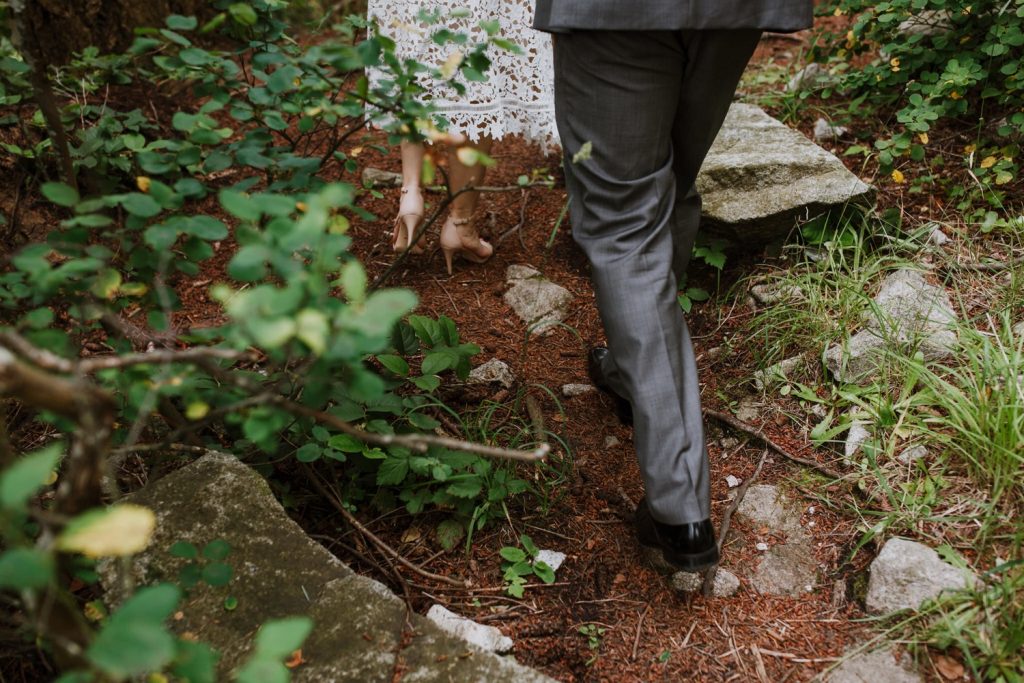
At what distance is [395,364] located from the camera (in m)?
2.02

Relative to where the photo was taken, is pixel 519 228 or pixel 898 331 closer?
pixel 898 331

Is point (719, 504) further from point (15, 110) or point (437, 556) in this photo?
point (15, 110)

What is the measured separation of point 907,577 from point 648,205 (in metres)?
1.02

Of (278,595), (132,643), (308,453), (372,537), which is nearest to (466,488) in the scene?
(372,537)

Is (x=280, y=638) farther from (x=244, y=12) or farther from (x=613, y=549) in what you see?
(x=613, y=549)

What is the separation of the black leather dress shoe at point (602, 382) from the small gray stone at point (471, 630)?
33.5 inches

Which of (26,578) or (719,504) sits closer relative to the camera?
(26,578)

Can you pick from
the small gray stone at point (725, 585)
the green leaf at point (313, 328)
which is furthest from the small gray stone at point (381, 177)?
the green leaf at point (313, 328)

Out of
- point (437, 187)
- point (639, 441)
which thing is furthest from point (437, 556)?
point (437, 187)

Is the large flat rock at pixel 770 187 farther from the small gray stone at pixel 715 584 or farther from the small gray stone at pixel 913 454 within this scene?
the small gray stone at pixel 715 584

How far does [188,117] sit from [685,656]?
152 centimetres

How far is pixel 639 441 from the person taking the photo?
1.79 metres

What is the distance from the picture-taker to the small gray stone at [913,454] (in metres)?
1.94

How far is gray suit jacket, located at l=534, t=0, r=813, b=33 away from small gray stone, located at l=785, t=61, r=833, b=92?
83.5 inches
